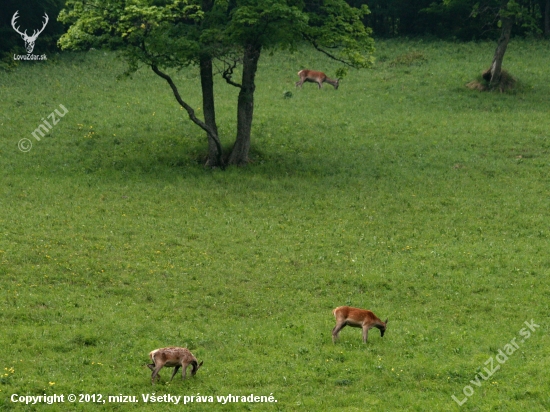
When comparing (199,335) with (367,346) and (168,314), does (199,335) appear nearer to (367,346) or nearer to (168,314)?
(168,314)

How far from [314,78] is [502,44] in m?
11.7

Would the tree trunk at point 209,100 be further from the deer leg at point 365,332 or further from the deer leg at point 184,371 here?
the deer leg at point 184,371

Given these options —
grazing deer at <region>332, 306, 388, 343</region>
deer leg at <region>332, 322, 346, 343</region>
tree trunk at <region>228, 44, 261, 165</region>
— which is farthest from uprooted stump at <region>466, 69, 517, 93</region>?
deer leg at <region>332, 322, 346, 343</region>

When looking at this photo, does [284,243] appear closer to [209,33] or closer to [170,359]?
[209,33]

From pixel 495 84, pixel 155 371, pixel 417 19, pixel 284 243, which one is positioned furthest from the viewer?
pixel 417 19

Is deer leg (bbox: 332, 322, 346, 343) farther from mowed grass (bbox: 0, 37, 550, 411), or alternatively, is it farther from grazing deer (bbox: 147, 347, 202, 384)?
grazing deer (bbox: 147, 347, 202, 384)

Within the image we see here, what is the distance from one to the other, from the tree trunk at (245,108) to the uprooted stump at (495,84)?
18669 millimetres

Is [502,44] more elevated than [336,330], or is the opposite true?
[502,44]

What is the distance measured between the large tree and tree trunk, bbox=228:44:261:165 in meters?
0.05

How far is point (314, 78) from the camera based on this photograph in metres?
49.8

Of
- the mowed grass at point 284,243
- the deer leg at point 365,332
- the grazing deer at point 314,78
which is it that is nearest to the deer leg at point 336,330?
the mowed grass at point 284,243

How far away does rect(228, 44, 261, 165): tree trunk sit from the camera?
1396 inches

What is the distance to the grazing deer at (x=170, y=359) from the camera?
17797 mm

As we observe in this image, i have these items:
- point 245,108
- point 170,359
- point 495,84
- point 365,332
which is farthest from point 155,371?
point 495,84
